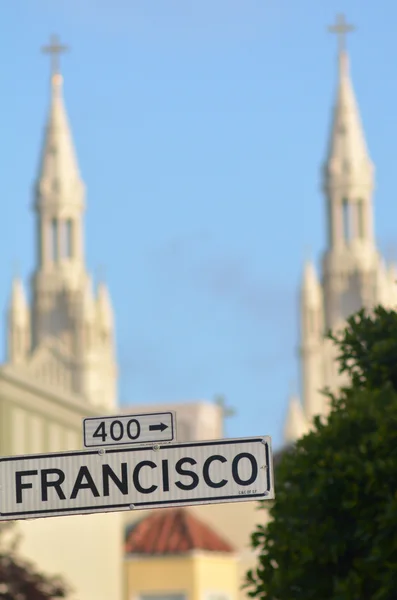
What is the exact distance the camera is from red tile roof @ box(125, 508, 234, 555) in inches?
2352

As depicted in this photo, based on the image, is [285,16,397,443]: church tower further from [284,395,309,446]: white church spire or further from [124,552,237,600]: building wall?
[124,552,237,600]: building wall

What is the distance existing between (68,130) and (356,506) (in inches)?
5907

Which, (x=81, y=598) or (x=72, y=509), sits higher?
(x=81, y=598)

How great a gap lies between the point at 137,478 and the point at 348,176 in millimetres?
157808

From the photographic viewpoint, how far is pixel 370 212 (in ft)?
552

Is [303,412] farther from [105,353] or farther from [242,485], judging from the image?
[242,485]

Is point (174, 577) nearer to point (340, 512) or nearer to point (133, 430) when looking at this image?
point (340, 512)

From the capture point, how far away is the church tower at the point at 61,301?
6245 inches

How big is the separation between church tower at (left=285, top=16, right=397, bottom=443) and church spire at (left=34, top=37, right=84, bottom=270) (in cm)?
2195

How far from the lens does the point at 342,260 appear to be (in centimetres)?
16562

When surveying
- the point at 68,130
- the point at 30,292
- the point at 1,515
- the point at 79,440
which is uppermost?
the point at 68,130

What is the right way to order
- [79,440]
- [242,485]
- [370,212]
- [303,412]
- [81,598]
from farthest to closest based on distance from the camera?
[370,212] → [303,412] → [79,440] → [81,598] → [242,485]

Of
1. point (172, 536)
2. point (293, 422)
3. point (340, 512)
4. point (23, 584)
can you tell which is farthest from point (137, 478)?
point (293, 422)

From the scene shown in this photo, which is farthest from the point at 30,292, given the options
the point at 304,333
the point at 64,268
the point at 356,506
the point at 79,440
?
the point at 356,506
